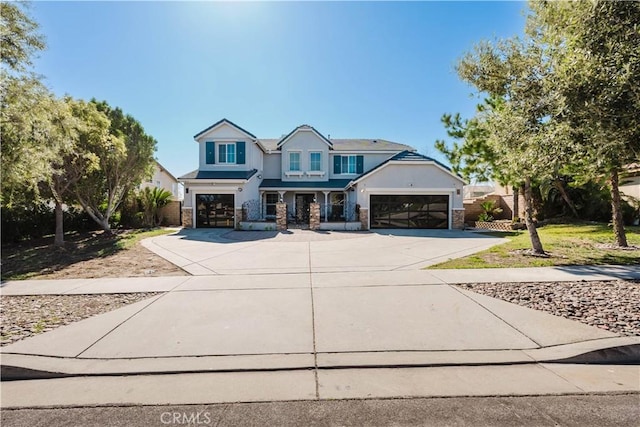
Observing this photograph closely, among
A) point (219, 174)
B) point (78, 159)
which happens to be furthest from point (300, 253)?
point (219, 174)

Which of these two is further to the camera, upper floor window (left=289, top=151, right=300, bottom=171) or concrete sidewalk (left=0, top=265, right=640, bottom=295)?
upper floor window (left=289, top=151, right=300, bottom=171)

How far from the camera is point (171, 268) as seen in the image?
912cm

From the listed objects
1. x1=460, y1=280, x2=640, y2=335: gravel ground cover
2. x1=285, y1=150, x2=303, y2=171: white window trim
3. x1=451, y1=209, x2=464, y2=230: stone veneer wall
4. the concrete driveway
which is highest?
x1=285, y1=150, x2=303, y2=171: white window trim

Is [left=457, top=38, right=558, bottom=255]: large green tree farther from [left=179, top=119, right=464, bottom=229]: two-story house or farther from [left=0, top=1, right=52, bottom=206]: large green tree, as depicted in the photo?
[left=0, top=1, right=52, bottom=206]: large green tree

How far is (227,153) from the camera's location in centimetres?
2283

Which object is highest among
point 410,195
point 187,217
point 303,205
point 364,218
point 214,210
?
point 410,195

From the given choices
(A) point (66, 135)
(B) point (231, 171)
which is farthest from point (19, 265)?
(B) point (231, 171)

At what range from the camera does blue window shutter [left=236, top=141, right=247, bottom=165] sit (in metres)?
22.6

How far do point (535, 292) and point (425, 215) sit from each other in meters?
14.6

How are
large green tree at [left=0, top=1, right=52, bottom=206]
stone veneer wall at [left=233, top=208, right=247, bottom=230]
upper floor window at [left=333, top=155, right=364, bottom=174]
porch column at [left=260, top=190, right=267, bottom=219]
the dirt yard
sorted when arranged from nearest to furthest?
1. large green tree at [left=0, top=1, right=52, bottom=206]
2. the dirt yard
3. stone veneer wall at [left=233, top=208, right=247, bottom=230]
4. porch column at [left=260, top=190, right=267, bottom=219]
5. upper floor window at [left=333, top=155, right=364, bottom=174]

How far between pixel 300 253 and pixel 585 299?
796 centimetres

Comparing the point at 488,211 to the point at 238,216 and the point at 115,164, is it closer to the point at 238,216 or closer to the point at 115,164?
the point at 238,216

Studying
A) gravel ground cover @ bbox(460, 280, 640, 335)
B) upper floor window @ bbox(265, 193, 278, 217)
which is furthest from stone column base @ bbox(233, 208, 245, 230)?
gravel ground cover @ bbox(460, 280, 640, 335)
